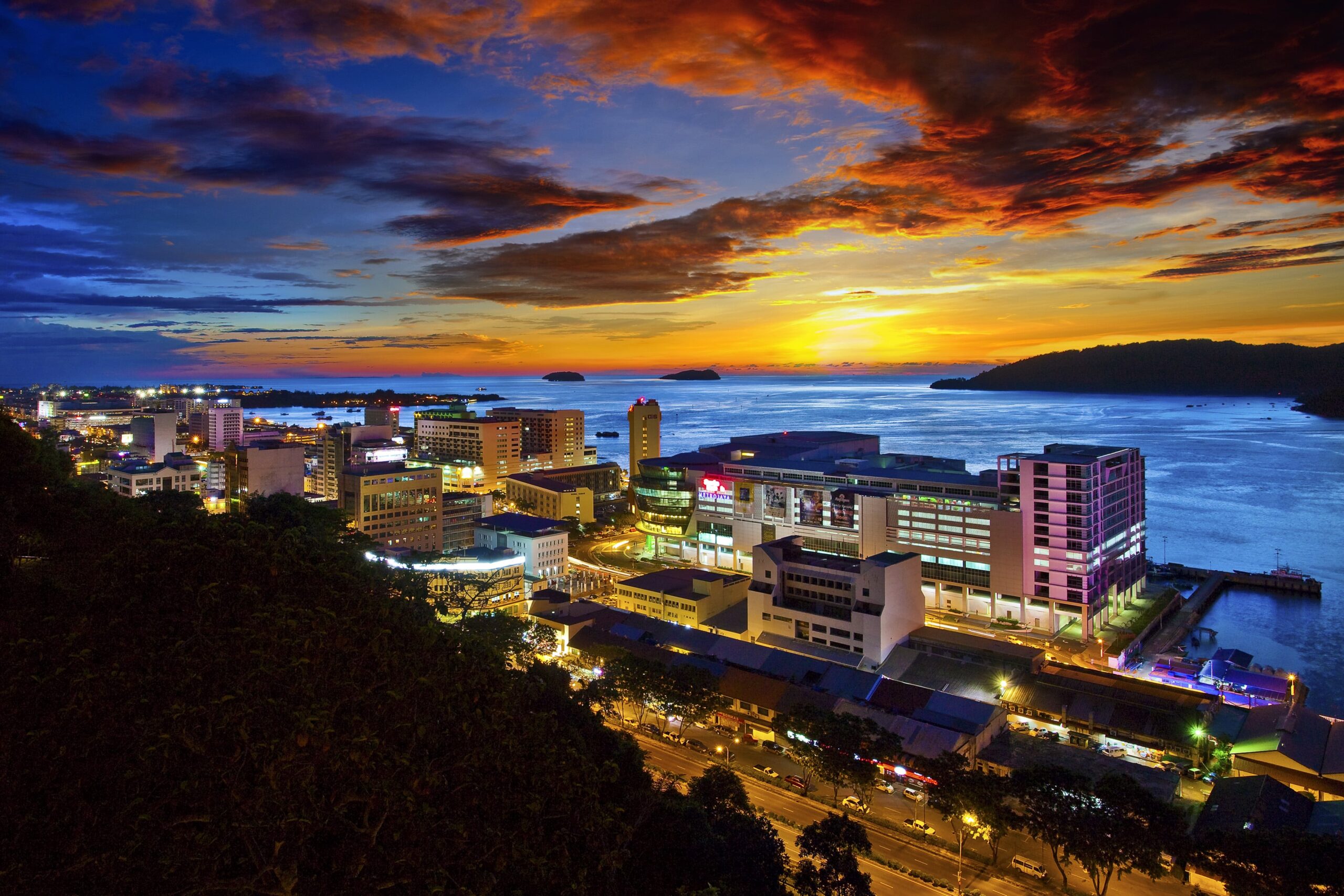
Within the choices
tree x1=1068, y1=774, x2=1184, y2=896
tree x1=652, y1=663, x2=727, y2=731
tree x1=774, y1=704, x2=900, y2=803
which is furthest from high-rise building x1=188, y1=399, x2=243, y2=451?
tree x1=1068, y1=774, x2=1184, y2=896

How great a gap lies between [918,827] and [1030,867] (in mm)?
1278

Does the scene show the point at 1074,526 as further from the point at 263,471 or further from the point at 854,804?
the point at 263,471

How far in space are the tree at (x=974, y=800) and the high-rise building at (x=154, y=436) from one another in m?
40.6

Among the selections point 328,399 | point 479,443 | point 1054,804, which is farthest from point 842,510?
point 328,399

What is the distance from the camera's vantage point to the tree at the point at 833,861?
6508 mm

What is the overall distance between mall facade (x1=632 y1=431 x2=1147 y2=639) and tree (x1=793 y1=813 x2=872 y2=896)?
10.7 meters

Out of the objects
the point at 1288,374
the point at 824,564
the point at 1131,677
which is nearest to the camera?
the point at 1131,677

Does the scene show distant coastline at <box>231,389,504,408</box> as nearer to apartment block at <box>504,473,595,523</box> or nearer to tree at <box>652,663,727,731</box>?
apartment block at <box>504,473,595,523</box>

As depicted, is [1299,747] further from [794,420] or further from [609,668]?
[794,420]

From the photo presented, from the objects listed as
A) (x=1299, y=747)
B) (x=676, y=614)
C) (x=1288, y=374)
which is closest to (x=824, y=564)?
(x=676, y=614)

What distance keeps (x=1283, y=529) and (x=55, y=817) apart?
35.2m

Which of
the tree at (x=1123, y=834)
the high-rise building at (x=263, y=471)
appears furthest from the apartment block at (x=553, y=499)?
the tree at (x=1123, y=834)

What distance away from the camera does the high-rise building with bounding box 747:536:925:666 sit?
14.3 metres

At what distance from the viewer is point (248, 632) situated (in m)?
4.11
